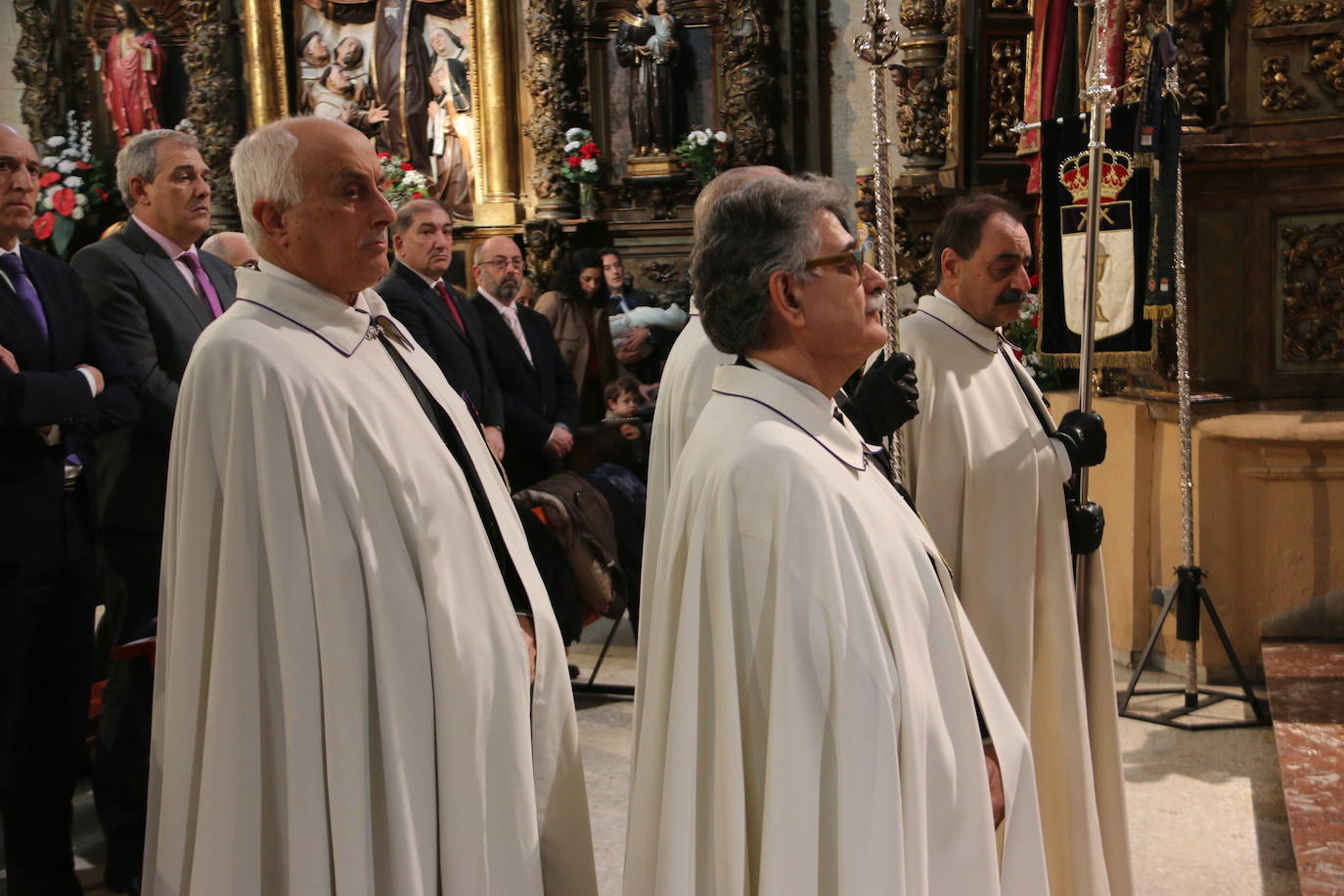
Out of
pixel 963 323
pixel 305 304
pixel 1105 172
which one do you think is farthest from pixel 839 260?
pixel 1105 172

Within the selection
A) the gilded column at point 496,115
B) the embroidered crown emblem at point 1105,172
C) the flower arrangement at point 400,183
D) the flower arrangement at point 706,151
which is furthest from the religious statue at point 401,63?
the embroidered crown emblem at point 1105,172

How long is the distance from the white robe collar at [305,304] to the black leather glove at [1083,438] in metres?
1.80

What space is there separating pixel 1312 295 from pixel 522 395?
3513 mm

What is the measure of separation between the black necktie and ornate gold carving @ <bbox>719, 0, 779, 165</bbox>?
7503mm

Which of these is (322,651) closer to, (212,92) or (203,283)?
(203,283)

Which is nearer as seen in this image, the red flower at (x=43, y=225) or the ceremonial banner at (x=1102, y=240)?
the ceremonial banner at (x=1102, y=240)

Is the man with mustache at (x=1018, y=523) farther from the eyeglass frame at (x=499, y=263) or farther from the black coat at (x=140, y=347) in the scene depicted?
the eyeglass frame at (x=499, y=263)

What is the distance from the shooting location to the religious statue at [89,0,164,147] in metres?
12.1

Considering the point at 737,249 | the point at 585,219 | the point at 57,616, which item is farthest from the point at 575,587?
the point at 585,219

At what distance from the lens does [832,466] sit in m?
1.97

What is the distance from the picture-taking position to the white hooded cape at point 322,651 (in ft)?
7.17

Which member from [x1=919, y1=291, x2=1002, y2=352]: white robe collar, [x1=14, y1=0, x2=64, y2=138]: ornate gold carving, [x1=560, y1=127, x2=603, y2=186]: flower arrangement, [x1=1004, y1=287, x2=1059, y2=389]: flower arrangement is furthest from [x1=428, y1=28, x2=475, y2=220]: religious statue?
[x1=919, y1=291, x2=1002, y2=352]: white robe collar

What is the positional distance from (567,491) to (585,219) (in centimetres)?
555

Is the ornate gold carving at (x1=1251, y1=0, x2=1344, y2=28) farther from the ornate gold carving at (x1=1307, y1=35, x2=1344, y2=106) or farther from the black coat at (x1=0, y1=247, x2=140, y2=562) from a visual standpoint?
the black coat at (x1=0, y1=247, x2=140, y2=562)
